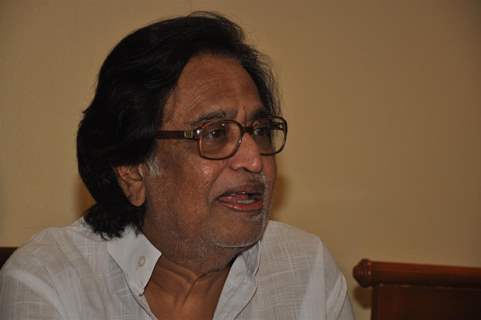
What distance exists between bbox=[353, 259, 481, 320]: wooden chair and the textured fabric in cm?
30

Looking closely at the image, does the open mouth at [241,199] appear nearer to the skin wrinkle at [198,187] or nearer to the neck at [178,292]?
the skin wrinkle at [198,187]

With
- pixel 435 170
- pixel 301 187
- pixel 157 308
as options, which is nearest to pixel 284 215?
pixel 301 187

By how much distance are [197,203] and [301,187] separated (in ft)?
2.85

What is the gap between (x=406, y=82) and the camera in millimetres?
2436

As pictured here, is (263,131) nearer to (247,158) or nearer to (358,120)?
(247,158)

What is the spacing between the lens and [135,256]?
1.72 meters

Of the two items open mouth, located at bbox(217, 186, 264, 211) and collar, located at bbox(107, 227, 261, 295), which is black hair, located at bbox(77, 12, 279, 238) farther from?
open mouth, located at bbox(217, 186, 264, 211)

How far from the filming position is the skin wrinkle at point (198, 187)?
5.25ft

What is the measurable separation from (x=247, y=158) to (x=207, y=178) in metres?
0.11

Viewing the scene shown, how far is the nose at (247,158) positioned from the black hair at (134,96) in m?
0.22

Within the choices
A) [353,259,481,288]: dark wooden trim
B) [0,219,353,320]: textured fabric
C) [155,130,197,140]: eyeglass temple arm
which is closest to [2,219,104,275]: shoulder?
[0,219,353,320]: textured fabric

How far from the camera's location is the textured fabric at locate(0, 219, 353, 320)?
1.62 meters

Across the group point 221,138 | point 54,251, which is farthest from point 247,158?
point 54,251

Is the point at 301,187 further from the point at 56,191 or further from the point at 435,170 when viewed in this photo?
the point at 56,191
